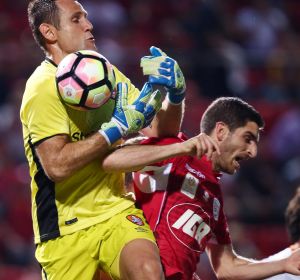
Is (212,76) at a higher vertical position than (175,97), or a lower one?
lower

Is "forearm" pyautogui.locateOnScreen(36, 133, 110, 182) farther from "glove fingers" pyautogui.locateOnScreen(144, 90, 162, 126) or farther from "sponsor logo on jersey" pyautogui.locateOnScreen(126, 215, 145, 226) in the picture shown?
"sponsor logo on jersey" pyautogui.locateOnScreen(126, 215, 145, 226)

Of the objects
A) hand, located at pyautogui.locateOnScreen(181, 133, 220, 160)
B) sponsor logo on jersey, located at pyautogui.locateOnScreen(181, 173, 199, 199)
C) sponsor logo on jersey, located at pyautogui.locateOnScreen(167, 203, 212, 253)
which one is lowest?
sponsor logo on jersey, located at pyautogui.locateOnScreen(167, 203, 212, 253)

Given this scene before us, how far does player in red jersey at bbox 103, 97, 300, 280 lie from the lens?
4.72 metres

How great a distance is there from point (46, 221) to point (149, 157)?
71 centimetres

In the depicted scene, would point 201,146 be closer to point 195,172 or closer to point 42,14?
point 195,172

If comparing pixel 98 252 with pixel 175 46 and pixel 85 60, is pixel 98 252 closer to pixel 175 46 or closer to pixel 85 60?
pixel 85 60

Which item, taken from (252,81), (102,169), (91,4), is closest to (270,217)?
(252,81)

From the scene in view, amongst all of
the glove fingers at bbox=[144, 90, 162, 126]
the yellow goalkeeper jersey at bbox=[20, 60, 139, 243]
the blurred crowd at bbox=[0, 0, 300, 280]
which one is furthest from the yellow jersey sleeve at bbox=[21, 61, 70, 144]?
the blurred crowd at bbox=[0, 0, 300, 280]

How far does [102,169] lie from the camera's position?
455 cm

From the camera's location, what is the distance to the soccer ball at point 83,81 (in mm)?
4309

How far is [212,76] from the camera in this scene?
10125 millimetres

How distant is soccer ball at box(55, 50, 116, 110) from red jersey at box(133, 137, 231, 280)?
1.72 ft

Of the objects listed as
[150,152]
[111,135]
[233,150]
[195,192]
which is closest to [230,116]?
[233,150]

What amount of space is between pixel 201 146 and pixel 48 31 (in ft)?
3.83
